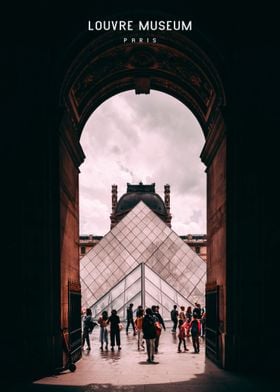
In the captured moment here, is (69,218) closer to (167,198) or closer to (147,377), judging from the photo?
(147,377)

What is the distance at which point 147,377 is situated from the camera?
10664mm

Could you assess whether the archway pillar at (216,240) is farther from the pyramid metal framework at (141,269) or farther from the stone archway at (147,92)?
the pyramid metal framework at (141,269)

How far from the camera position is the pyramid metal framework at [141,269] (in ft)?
98.6

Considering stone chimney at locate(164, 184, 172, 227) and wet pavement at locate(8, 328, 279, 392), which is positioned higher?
stone chimney at locate(164, 184, 172, 227)

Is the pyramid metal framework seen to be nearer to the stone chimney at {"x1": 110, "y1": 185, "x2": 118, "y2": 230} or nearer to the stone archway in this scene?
the stone archway

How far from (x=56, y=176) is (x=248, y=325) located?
530 cm

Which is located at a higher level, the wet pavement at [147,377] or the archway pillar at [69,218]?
the archway pillar at [69,218]

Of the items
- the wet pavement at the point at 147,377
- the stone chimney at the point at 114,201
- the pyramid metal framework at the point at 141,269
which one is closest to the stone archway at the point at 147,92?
the wet pavement at the point at 147,377

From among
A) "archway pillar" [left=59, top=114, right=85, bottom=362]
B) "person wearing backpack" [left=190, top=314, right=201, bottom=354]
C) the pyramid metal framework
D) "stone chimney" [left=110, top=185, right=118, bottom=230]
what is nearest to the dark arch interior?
"archway pillar" [left=59, top=114, right=85, bottom=362]

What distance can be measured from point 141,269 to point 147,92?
17.7 metres

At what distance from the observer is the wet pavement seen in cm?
950

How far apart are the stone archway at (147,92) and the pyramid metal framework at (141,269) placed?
15.5 metres

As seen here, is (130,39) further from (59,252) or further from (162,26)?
(59,252)

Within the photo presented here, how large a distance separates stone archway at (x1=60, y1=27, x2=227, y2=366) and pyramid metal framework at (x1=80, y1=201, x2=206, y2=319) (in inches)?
609
